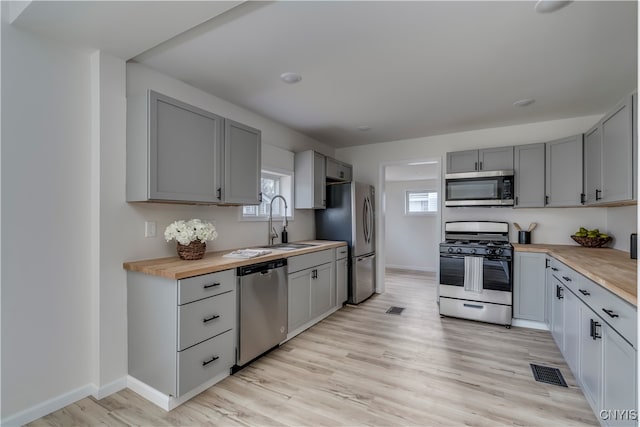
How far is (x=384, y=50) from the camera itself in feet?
7.06

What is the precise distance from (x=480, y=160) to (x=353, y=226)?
1.88 meters

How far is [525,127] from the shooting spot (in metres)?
3.87

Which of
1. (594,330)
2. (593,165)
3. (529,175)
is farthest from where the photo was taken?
(529,175)

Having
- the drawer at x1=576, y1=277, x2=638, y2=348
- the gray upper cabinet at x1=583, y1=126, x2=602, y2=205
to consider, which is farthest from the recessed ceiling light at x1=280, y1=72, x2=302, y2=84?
the gray upper cabinet at x1=583, y1=126, x2=602, y2=205

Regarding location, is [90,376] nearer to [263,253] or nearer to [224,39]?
[263,253]

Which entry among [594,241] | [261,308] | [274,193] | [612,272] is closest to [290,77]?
[274,193]

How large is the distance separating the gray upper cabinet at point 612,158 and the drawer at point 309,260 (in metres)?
2.73

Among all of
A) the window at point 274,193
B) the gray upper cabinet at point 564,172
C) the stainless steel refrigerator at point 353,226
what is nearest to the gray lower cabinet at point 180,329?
the window at point 274,193

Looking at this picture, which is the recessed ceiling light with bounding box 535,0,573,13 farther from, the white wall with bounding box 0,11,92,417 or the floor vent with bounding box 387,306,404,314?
the floor vent with bounding box 387,306,404,314

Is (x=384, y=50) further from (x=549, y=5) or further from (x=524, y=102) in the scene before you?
(x=524, y=102)

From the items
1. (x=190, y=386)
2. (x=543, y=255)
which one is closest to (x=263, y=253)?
(x=190, y=386)

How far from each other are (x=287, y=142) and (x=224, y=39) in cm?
207

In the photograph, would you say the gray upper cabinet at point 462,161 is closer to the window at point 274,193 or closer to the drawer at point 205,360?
the window at point 274,193

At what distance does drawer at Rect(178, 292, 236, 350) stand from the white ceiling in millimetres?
1794
